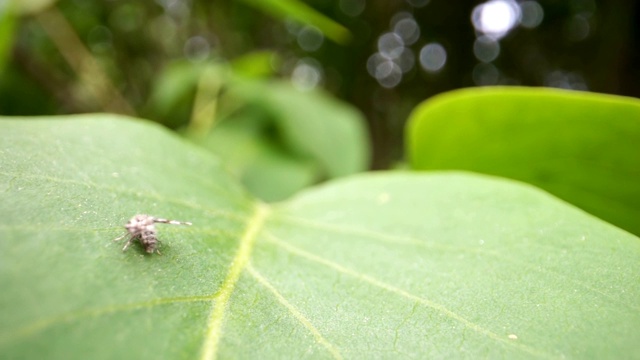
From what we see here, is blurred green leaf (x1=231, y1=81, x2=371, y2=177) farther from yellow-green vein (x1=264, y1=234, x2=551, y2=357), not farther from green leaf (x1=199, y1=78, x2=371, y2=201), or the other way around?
yellow-green vein (x1=264, y1=234, x2=551, y2=357)

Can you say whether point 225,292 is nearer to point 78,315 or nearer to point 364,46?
point 78,315

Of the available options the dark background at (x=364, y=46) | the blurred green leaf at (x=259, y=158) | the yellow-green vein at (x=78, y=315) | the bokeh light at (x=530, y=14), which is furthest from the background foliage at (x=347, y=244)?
the bokeh light at (x=530, y=14)

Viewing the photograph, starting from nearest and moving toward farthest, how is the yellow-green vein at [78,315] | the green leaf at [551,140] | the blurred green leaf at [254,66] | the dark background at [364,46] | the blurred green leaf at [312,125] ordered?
1. the yellow-green vein at [78,315]
2. the green leaf at [551,140]
3. the blurred green leaf at [312,125]
4. the blurred green leaf at [254,66]
5. the dark background at [364,46]

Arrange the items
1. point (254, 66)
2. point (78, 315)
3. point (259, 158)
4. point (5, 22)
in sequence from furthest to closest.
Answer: point (254, 66)
point (259, 158)
point (5, 22)
point (78, 315)


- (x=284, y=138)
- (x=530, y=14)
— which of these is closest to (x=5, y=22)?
(x=284, y=138)

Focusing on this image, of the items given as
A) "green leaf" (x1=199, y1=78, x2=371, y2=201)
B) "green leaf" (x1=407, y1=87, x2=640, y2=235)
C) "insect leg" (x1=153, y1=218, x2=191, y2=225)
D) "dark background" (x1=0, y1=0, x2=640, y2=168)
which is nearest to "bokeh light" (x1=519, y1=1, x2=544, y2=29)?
"dark background" (x1=0, y1=0, x2=640, y2=168)

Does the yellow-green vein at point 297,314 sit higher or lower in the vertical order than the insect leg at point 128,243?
lower

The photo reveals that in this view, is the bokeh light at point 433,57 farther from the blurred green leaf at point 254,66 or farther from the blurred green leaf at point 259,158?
the blurred green leaf at point 259,158
